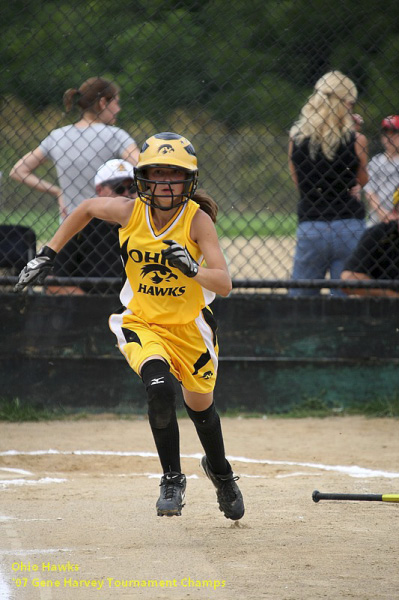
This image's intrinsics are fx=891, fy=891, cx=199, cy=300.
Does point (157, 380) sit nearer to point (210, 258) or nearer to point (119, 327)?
point (119, 327)

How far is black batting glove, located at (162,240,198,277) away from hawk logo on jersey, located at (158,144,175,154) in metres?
0.43

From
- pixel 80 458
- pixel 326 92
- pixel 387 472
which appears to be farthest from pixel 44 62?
pixel 387 472

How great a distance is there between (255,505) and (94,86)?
309 cm

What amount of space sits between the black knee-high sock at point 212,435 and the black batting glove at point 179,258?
73 cm

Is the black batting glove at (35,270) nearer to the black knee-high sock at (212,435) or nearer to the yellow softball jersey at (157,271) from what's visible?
the yellow softball jersey at (157,271)

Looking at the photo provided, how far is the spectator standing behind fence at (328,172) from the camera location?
6023 millimetres

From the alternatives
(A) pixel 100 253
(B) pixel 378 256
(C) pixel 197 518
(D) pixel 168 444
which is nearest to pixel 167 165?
(D) pixel 168 444

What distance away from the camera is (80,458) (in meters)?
5.28

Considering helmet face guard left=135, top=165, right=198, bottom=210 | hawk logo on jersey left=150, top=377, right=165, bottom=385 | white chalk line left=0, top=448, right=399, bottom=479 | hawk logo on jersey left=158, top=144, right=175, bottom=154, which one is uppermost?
hawk logo on jersey left=158, top=144, right=175, bottom=154

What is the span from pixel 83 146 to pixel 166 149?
2.44 m

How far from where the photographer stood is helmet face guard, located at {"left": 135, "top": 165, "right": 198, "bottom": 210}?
3701mm

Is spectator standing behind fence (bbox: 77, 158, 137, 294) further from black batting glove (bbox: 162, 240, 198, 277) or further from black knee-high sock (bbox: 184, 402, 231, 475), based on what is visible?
black batting glove (bbox: 162, 240, 198, 277)

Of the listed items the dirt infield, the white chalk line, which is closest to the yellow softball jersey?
the dirt infield

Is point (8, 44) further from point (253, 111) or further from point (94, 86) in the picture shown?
point (253, 111)
